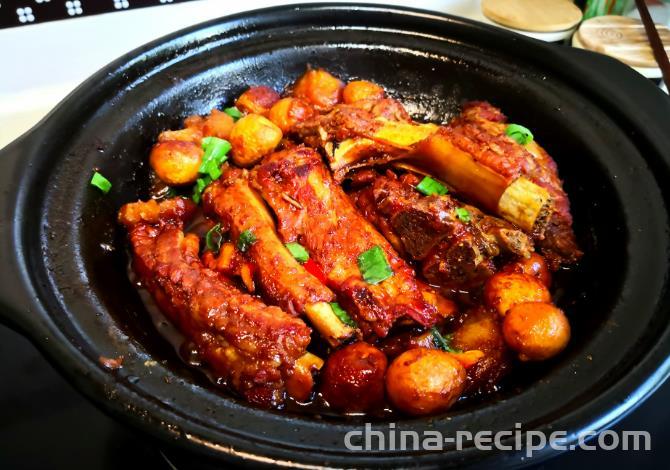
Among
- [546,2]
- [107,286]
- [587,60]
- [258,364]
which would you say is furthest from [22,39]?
[546,2]

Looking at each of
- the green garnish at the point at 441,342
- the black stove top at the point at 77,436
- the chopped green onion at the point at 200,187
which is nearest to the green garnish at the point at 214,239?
the chopped green onion at the point at 200,187

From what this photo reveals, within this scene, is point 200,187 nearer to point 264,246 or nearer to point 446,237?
point 264,246

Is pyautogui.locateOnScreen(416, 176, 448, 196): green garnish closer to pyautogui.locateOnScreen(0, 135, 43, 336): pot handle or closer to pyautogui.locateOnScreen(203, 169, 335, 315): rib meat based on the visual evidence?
pyautogui.locateOnScreen(203, 169, 335, 315): rib meat

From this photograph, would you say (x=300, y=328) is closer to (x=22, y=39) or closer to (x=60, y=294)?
(x=60, y=294)

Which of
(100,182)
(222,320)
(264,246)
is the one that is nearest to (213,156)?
(100,182)

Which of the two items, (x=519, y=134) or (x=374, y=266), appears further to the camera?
(x=519, y=134)

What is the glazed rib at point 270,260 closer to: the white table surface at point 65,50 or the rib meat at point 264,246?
the rib meat at point 264,246

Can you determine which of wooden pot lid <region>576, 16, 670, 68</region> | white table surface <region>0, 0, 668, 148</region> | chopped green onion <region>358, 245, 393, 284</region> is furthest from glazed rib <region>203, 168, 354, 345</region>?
wooden pot lid <region>576, 16, 670, 68</region>
